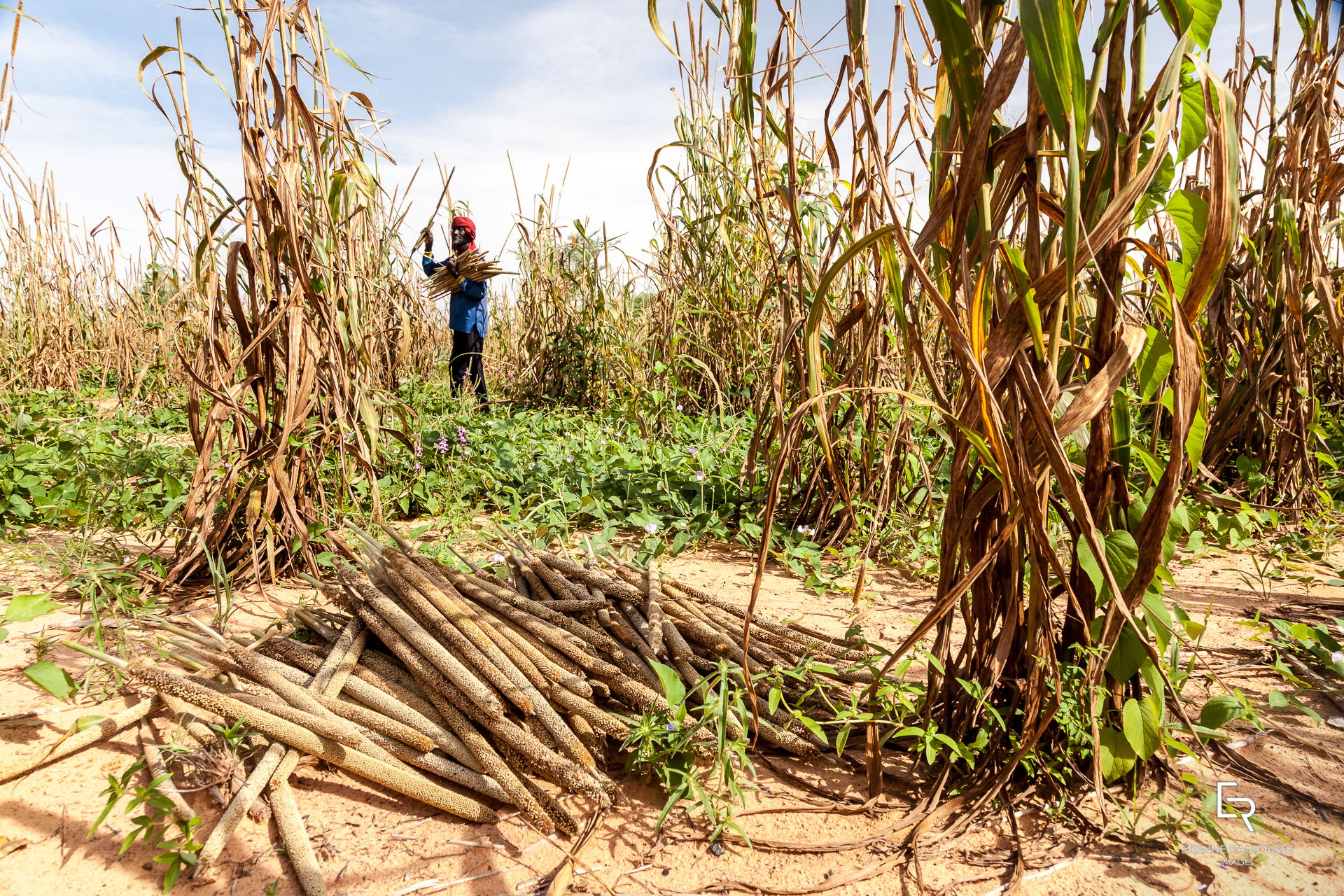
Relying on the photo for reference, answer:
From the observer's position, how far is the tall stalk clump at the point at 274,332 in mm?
2154

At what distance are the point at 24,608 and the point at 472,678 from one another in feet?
3.12

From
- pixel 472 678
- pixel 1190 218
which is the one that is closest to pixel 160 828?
pixel 472 678

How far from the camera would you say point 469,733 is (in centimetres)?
144

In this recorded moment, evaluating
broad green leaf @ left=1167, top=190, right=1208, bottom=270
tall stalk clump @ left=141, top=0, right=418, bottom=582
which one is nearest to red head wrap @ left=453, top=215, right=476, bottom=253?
tall stalk clump @ left=141, top=0, right=418, bottom=582

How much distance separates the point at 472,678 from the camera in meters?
1.48

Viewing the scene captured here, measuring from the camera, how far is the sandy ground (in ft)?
3.80

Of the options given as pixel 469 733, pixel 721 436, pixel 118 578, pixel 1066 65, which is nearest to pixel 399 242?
pixel 721 436

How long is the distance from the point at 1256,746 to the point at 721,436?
2582 millimetres

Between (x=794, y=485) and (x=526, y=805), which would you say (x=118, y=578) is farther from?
(x=794, y=485)

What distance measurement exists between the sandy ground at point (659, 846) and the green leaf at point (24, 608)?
201 mm

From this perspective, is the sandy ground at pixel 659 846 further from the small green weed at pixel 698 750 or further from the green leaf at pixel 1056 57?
the green leaf at pixel 1056 57

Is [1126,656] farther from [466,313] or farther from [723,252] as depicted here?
[466,313]

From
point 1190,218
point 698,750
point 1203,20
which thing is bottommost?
point 698,750

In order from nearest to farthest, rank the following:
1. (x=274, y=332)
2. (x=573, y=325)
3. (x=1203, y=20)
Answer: (x=1203, y=20), (x=274, y=332), (x=573, y=325)
